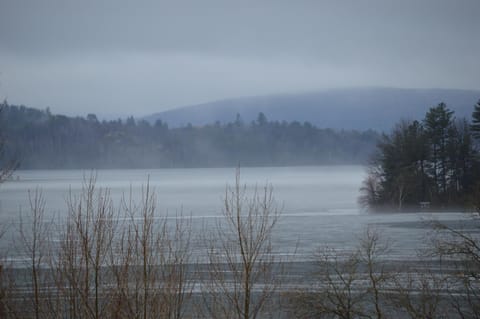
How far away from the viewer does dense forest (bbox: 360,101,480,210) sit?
68.7m

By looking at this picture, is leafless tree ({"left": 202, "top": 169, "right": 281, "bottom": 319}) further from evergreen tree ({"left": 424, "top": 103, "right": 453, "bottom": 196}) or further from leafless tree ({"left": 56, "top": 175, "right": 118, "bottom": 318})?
evergreen tree ({"left": 424, "top": 103, "right": 453, "bottom": 196})

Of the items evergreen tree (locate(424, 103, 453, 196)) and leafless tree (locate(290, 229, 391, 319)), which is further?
evergreen tree (locate(424, 103, 453, 196))

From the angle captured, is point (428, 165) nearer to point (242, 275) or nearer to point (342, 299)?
point (342, 299)

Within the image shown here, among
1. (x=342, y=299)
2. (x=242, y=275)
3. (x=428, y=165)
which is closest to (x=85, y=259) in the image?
(x=242, y=275)

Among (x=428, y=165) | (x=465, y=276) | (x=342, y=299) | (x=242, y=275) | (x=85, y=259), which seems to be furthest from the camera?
(x=428, y=165)

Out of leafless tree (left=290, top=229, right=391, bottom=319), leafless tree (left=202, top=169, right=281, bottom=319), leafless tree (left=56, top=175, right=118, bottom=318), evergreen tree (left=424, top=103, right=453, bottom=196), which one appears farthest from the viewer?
evergreen tree (left=424, top=103, right=453, bottom=196)

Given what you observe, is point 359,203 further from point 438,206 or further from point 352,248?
point 352,248

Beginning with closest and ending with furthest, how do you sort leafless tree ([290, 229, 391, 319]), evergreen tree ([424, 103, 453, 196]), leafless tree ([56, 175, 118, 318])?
leafless tree ([56, 175, 118, 318]) → leafless tree ([290, 229, 391, 319]) → evergreen tree ([424, 103, 453, 196])

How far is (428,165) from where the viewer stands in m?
71.4

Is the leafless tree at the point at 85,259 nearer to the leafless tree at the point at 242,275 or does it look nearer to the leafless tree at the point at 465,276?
the leafless tree at the point at 242,275

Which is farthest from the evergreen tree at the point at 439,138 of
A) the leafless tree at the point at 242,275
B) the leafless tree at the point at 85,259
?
the leafless tree at the point at 85,259

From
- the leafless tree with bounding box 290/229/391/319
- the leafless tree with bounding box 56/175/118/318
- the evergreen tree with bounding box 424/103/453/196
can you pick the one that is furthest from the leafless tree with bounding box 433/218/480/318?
the evergreen tree with bounding box 424/103/453/196

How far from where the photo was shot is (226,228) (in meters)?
41.7

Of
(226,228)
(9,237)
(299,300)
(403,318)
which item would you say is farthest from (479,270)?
(9,237)
